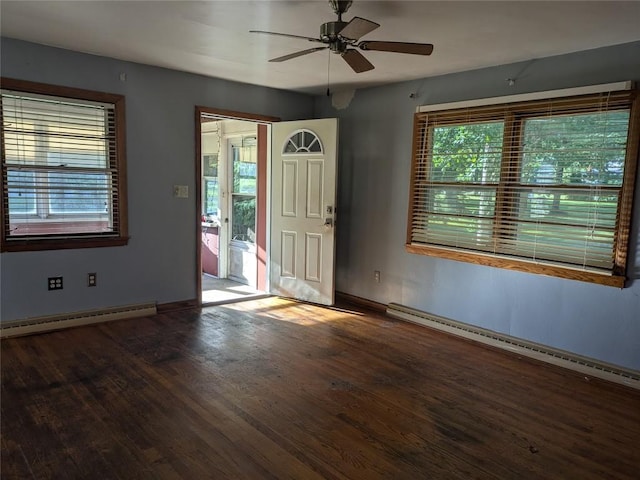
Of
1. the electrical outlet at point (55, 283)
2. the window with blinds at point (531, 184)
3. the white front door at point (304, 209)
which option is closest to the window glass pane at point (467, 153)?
the window with blinds at point (531, 184)

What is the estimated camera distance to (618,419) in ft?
9.15

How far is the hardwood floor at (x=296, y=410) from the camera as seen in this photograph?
2.25 meters

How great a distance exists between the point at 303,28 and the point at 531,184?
2144 mm

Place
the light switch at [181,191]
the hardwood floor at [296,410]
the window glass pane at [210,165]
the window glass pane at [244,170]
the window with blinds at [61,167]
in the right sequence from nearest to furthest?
the hardwood floor at [296,410] < the window with blinds at [61,167] < the light switch at [181,191] < the window glass pane at [244,170] < the window glass pane at [210,165]

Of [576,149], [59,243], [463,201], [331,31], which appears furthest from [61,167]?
[576,149]

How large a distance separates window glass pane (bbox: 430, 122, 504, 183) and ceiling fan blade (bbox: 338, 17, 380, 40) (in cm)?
196

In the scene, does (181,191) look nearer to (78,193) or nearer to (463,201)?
(78,193)

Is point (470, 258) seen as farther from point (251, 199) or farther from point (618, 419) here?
point (251, 199)

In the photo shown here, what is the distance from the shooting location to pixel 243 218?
20.4ft

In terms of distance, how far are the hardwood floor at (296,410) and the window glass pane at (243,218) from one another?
2192 mm

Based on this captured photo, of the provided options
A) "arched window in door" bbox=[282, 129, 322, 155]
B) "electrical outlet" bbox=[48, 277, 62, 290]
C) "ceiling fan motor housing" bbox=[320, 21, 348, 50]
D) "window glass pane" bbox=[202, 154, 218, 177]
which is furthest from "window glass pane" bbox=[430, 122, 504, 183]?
"electrical outlet" bbox=[48, 277, 62, 290]

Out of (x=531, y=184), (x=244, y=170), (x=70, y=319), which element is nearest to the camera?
(x=531, y=184)

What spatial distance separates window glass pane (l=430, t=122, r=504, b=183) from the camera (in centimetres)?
399

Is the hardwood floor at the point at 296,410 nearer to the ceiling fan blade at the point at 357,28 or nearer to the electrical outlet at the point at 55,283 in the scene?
the electrical outlet at the point at 55,283
